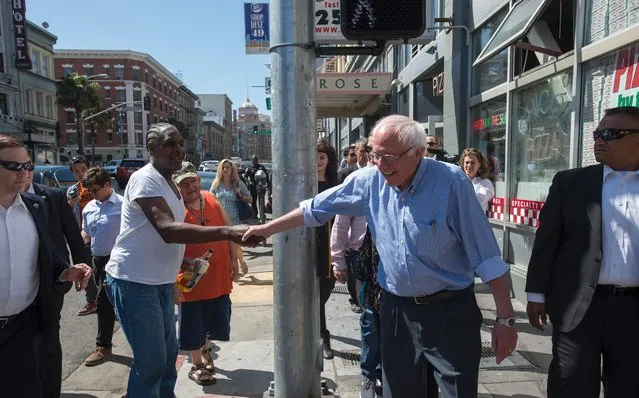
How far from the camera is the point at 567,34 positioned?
5371mm

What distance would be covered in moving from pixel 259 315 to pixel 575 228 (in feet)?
13.2

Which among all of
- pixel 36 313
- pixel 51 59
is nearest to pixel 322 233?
pixel 36 313

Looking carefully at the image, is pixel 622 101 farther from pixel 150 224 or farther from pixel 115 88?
pixel 115 88

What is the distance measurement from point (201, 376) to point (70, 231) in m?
1.59

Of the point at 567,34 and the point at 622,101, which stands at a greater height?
the point at 567,34

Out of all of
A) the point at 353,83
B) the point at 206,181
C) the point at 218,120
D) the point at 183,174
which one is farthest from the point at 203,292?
the point at 218,120

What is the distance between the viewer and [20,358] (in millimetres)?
2545

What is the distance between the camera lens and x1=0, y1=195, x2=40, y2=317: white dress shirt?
250 cm

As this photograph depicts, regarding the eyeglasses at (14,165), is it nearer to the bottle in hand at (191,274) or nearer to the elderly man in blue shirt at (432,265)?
the bottle in hand at (191,274)

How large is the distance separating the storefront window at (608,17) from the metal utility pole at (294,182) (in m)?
3.26

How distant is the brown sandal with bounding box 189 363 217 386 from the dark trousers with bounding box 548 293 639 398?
2.65 metres

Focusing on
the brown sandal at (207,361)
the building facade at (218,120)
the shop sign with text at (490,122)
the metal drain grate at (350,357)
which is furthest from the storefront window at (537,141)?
the building facade at (218,120)

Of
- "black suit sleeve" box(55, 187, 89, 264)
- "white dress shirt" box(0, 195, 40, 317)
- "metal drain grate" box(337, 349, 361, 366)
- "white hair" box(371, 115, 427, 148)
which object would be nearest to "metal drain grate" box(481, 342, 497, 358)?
"metal drain grate" box(337, 349, 361, 366)

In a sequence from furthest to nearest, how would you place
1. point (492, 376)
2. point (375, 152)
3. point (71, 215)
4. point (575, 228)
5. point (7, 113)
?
1. point (7, 113)
2. point (492, 376)
3. point (71, 215)
4. point (575, 228)
5. point (375, 152)
